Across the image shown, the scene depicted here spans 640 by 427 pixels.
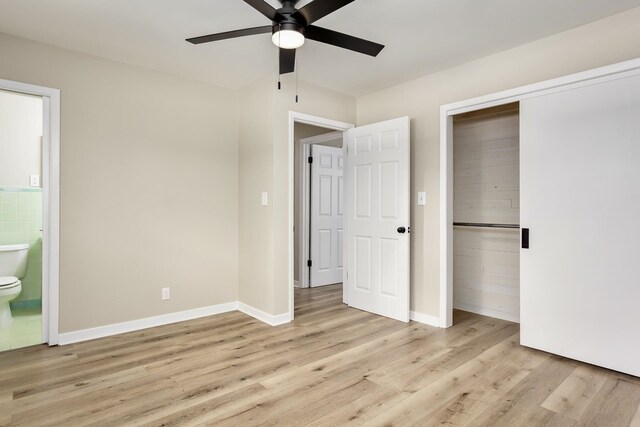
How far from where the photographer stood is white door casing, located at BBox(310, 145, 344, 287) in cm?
513

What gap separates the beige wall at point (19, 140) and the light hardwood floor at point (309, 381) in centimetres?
226

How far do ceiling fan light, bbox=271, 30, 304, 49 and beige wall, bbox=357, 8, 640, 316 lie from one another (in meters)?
1.77

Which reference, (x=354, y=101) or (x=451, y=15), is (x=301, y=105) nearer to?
(x=354, y=101)

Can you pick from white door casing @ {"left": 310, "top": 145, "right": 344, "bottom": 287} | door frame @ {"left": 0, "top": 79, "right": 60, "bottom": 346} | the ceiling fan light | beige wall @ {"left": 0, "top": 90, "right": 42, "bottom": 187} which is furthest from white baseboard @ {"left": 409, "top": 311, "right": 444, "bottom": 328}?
beige wall @ {"left": 0, "top": 90, "right": 42, "bottom": 187}

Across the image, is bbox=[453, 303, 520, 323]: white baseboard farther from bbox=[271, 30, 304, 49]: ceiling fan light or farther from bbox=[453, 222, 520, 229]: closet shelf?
bbox=[271, 30, 304, 49]: ceiling fan light

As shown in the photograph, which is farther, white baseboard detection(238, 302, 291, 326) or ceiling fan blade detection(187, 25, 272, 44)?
white baseboard detection(238, 302, 291, 326)

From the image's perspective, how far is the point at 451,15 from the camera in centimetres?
245

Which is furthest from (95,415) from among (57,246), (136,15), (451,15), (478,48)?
(478,48)

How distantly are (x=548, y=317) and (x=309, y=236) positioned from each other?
3050 mm

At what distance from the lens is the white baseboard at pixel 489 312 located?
360 cm

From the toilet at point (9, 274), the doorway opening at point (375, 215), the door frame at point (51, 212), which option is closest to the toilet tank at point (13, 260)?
the toilet at point (9, 274)

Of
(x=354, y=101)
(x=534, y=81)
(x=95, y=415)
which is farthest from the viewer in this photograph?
(x=354, y=101)

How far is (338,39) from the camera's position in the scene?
224cm

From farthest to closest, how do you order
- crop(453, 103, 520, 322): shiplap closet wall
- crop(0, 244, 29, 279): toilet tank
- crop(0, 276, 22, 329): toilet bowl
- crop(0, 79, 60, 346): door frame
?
crop(0, 244, 29, 279): toilet tank
crop(453, 103, 520, 322): shiplap closet wall
crop(0, 276, 22, 329): toilet bowl
crop(0, 79, 60, 346): door frame
